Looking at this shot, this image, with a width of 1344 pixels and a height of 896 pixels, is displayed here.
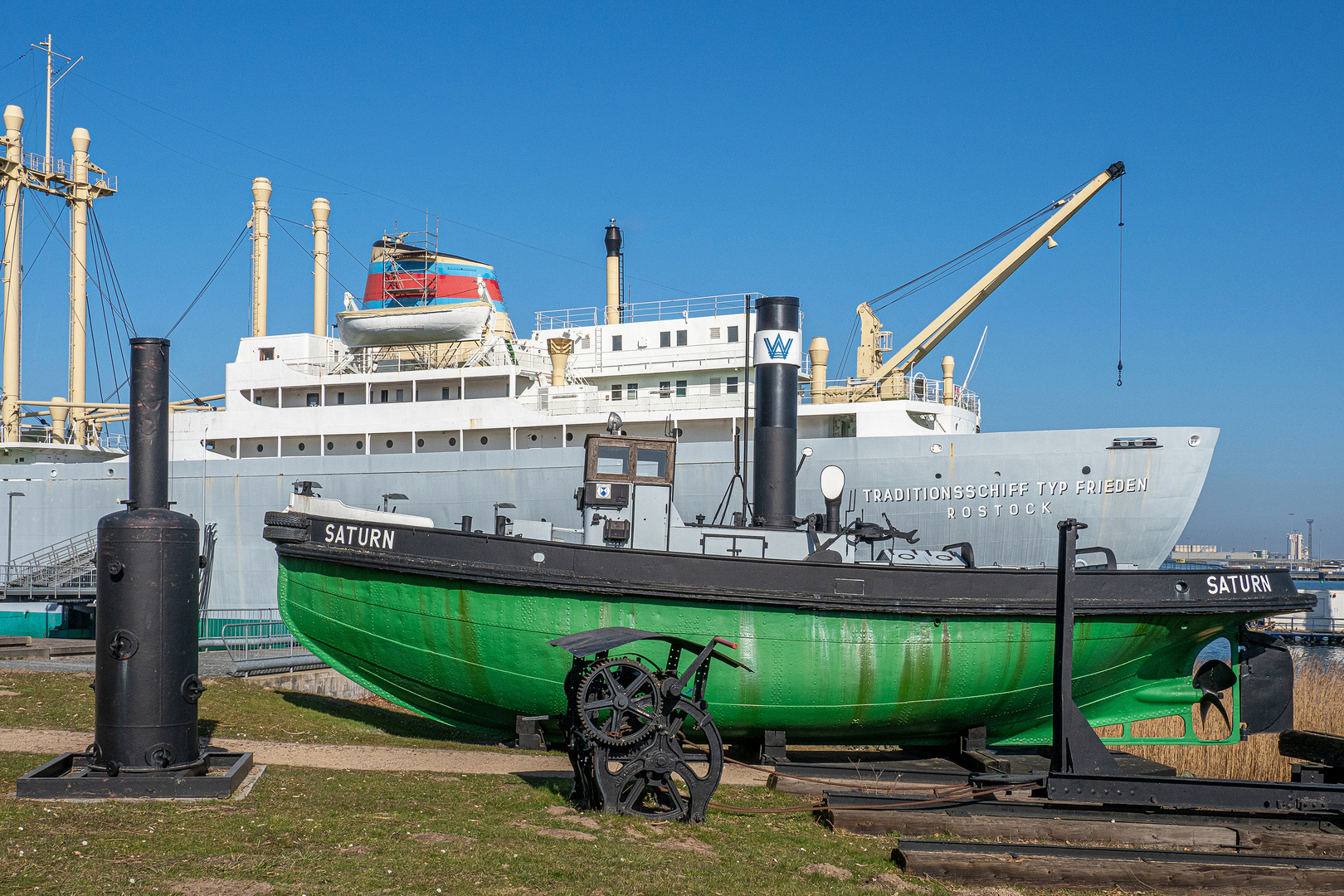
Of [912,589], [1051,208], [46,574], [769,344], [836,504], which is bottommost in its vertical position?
[46,574]

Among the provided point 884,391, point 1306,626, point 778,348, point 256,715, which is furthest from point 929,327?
point 1306,626

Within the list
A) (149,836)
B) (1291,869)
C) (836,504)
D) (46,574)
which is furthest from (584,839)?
Result: (46,574)

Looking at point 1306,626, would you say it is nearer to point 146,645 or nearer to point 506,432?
point 506,432

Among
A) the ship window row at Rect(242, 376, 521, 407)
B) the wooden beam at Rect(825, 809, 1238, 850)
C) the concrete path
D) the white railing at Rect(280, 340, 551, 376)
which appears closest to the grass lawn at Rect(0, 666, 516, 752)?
the concrete path

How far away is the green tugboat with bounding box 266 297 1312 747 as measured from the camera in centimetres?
1185

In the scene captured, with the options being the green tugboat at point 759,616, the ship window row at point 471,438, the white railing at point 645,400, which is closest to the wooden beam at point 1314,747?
the green tugboat at point 759,616

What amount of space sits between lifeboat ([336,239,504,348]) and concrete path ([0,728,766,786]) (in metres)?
20.6

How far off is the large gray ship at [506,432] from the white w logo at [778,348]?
815 cm

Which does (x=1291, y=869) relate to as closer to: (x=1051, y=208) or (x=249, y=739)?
(x=249, y=739)

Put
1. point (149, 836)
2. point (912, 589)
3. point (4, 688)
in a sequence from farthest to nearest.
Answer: point (4, 688), point (912, 589), point (149, 836)

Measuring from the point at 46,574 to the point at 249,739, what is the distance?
22.1 metres

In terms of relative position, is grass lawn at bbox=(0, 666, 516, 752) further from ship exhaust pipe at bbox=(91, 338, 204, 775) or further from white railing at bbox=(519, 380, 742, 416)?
white railing at bbox=(519, 380, 742, 416)

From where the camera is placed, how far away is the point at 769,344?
14.8 meters

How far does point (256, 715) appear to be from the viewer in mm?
12859
